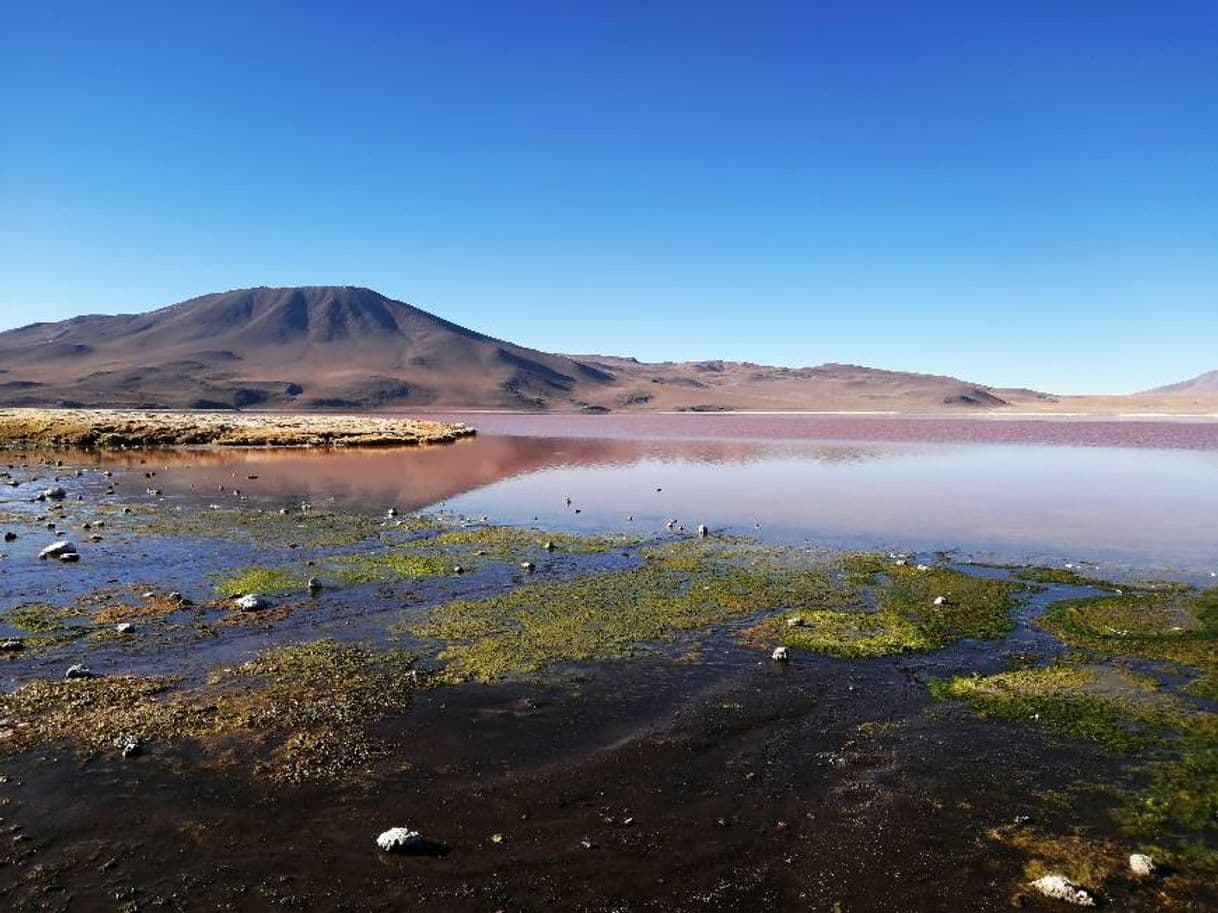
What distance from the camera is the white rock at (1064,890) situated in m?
7.99

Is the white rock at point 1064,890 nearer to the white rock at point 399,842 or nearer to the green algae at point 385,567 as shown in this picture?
the white rock at point 399,842

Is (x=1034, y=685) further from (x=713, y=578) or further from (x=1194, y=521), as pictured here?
(x=1194, y=521)

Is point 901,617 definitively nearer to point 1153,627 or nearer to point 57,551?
point 1153,627

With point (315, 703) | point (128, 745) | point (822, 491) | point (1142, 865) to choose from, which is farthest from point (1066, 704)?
point (822, 491)

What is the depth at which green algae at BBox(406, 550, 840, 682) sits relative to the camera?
15.0 metres

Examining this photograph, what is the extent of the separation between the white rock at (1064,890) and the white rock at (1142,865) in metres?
0.87

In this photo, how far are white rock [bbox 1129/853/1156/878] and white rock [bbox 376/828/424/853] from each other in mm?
7850

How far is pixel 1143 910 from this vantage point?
7910 mm

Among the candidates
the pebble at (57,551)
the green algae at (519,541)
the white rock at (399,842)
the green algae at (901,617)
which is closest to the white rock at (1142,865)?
the green algae at (901,617)

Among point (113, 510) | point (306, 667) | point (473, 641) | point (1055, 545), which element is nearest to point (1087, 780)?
point (473, 641)

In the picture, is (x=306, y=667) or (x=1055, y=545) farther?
(x=1055, y=545)

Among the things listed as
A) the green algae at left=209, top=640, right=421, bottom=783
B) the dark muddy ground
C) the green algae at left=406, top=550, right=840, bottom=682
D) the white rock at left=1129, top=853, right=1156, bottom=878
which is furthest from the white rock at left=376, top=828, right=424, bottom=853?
the white rock at left=1129, top=853, right=1156, bottom=878

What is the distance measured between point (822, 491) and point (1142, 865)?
3265 centimetres

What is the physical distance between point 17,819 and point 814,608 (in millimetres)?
15022
